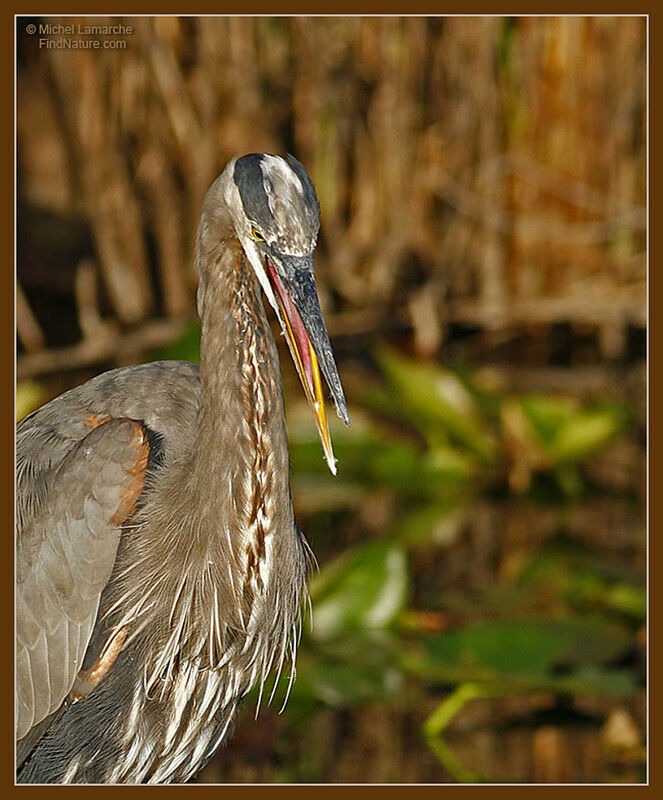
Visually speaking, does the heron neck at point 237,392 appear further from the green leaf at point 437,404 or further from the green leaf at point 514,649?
the green leaf at point 437,404

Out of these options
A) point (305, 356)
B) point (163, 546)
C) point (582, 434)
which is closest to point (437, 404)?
point (582, 434)

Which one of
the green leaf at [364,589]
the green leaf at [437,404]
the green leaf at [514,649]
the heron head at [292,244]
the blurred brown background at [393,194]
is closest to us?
the heron head at [292,244]

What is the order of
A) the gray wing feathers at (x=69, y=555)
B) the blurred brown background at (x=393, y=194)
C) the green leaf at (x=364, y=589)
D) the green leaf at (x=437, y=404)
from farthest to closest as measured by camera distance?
the blurred brown background at (x=393, y=194), the green leaf at (x=437, y=404), the green leaf at (x=364, y=589), the gray wing feathers at (x=69, y=555)

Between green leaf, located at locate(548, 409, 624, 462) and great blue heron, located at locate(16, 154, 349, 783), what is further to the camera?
green leaf, located at locate(548, 409, 624, 462)

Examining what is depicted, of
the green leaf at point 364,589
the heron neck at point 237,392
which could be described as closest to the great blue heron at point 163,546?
the heron neck at point 237,392

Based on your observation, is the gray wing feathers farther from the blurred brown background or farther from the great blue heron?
the blurred brown background

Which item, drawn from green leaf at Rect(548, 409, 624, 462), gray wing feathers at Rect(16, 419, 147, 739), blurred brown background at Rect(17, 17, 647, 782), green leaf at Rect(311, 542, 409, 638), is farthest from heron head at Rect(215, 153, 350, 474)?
green leaf at Rect(548, 409, 624, 462)

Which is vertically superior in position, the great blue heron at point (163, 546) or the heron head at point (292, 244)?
the heron head at point (292, 244)

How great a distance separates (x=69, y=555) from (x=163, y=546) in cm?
17

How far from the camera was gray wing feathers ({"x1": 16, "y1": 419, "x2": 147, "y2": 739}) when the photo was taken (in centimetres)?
209

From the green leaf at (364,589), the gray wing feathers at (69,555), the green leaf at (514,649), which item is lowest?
the green leaf at (514,649)

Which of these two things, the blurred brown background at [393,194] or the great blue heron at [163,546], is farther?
the blurred brown background at [393,194]

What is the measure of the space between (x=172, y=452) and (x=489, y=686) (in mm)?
1230

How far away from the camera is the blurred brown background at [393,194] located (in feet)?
15.1
